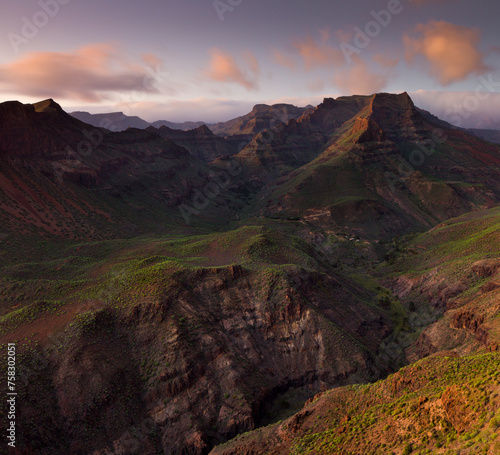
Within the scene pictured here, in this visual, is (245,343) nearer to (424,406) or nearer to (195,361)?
(195,361)

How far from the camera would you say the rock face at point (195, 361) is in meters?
43.2

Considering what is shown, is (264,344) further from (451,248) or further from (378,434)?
(451,248)

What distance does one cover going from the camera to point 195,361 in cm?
5081

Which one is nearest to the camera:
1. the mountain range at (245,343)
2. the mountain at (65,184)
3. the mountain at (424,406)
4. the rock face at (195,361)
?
the mountain at (424,406)

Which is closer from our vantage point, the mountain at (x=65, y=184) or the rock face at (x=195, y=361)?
the rock face at (x=195, y=361)

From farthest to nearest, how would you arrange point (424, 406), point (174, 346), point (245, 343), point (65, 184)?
1. point (65, 184)
2. point (245, 343)
3. point (174, 346)
4. point (424, 406)

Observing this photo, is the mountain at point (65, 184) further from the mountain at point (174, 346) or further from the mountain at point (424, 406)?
the mountain at point (424, 406)

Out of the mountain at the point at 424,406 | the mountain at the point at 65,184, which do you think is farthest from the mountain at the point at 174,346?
the mountain at the point at 65,184

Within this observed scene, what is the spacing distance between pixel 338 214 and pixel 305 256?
88.3m

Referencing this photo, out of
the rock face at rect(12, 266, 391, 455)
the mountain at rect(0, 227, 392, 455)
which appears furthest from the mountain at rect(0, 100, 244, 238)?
the rock face at rect(12, 266, 391, 455)

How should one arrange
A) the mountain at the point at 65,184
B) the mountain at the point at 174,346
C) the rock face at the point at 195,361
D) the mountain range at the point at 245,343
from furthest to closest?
the mountain at the point at 65,184, the mountain at the point at 174,346, the rock face at the point at 195,361, the mountain range at the point at 245,343

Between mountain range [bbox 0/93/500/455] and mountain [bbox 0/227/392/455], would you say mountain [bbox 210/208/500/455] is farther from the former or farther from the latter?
mountain [bbox 0/227/392/455]

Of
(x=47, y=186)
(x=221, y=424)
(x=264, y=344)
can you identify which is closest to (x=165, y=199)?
(x=47, y=186)

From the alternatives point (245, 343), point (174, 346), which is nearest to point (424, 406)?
point (245, 343)
